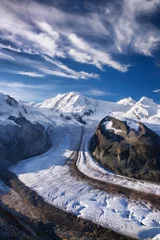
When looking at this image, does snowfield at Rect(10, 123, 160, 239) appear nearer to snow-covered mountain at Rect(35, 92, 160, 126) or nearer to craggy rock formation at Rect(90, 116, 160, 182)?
craggy rock formation at Rect(90, 116, 160, 182)

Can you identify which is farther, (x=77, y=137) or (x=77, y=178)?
(x=77, y=137)

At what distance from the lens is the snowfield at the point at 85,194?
Result: 3025cm

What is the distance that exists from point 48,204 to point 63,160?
19.4 meters

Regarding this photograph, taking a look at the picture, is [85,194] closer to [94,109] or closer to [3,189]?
[3,189]

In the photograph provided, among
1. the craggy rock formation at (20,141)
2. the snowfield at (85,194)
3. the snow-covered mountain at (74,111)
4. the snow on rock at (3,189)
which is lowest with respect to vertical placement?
Answer: the snow on rock at (3,189)

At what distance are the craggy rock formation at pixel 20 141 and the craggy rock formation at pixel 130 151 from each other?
1815cm

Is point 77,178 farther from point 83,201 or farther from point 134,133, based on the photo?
point 134,133

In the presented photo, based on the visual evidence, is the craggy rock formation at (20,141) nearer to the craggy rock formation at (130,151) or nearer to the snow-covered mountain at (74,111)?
the snow-covered mountain at (74,111)

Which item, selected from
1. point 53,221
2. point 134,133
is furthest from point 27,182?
point 134,133

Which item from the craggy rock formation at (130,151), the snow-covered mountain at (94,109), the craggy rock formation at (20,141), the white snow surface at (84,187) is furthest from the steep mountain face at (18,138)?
the snow-covered mountain at (94,109)

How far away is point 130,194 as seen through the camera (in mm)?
38125

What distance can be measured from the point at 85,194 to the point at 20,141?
1322 inches

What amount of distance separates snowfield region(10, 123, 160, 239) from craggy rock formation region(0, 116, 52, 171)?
3.24m

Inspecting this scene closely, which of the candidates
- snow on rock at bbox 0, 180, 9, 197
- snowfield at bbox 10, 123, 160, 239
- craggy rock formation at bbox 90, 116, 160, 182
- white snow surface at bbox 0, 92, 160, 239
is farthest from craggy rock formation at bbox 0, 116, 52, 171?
craggy rock formation at bbox 90, 116, 160, 182
